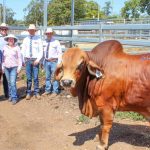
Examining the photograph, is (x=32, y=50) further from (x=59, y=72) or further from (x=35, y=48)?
(x=59, y=72)

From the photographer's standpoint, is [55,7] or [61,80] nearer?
[61,80]

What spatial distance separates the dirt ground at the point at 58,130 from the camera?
5.91m

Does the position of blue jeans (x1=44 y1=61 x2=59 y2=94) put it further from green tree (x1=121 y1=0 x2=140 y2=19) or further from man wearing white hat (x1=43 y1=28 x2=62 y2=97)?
green tree (x1=121 y1=0 x2=140 y2=19)

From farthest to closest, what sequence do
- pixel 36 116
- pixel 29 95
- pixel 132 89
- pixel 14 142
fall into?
A: pixel 29 95 < pixel 36 116 < pixel 14 142 < pixel 132 89

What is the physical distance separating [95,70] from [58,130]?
6.35 ft

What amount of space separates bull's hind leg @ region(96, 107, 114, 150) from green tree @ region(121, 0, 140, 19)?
48058mm

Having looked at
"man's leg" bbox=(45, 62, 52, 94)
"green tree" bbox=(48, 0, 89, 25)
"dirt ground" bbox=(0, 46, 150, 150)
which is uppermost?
"green tree" bbox=(48, 0, 89, 25)

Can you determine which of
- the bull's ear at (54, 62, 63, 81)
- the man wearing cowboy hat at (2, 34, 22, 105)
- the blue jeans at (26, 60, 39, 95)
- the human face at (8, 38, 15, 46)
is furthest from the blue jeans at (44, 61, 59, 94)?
the bull's ear at (54, 62, 63, 81)

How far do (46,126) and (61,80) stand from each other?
2.39 m

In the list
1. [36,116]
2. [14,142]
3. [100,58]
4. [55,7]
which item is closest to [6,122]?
[36,116]

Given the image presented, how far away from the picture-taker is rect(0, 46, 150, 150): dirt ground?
19.4ft

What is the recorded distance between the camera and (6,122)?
7.28m

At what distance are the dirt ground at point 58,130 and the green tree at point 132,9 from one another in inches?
1803

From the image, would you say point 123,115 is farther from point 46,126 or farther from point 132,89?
point 132,89
